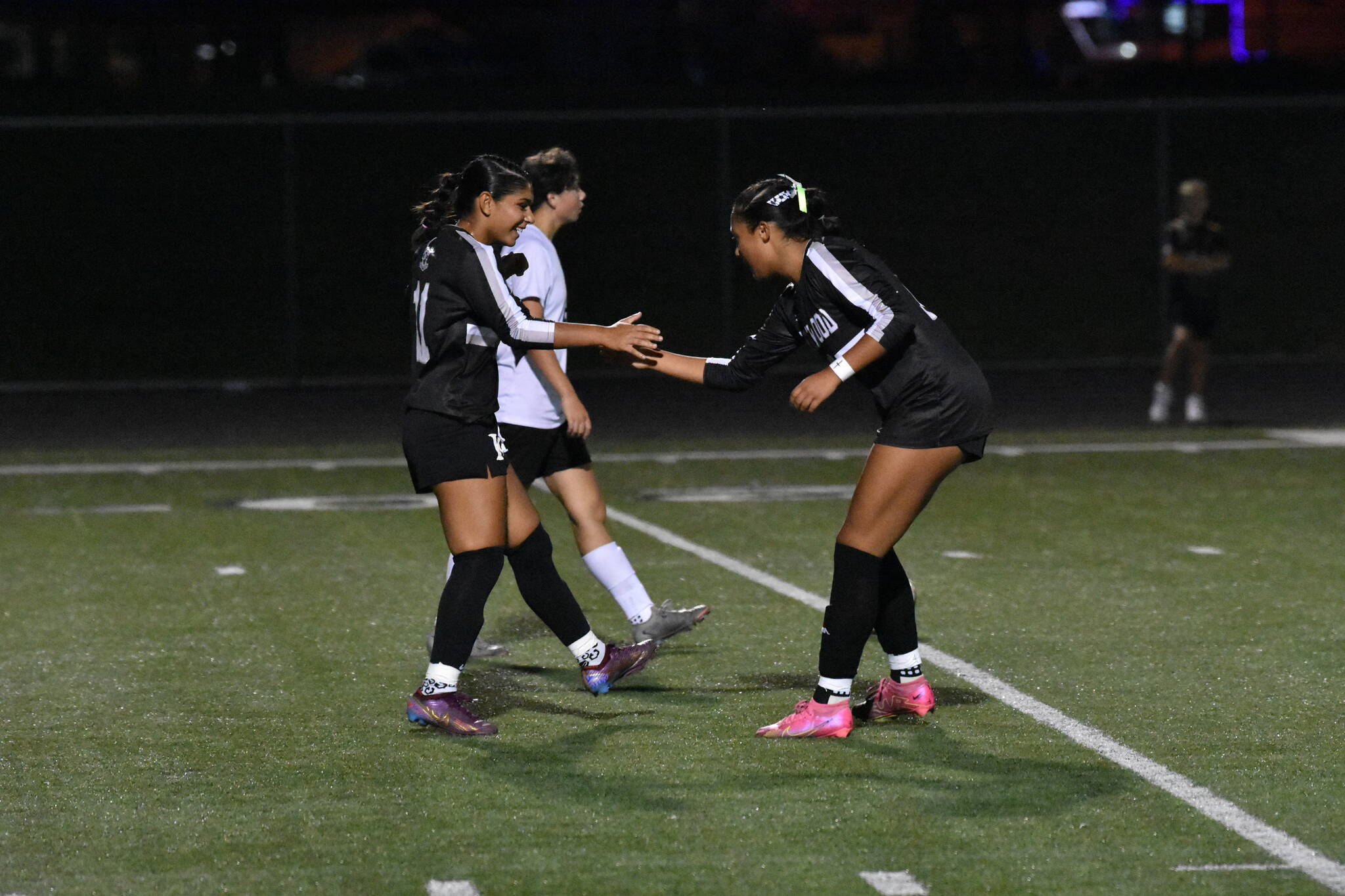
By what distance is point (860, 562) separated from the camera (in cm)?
605

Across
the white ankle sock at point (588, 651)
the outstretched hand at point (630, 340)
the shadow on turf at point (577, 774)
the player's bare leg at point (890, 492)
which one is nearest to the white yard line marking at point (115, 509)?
the white ankle sock at point (588, 651)

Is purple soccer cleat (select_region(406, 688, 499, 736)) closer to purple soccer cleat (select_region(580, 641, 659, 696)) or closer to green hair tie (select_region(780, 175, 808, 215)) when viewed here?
purple soccer cleat (select_region(580, 641, 659, 696))

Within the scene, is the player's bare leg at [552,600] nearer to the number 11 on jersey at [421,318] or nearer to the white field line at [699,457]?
the number 11 on jersey at [421,318]

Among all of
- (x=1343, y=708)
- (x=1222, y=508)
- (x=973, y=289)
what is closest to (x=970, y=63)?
(x=973, y=289)

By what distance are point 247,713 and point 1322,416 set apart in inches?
513

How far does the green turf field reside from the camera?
4836mm

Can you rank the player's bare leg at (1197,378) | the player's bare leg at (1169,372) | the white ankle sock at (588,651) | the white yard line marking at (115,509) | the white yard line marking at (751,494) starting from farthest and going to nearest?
the player's bare leg at (1197,378)
the player's bare leg at (1169,372)
the white yard line marking at (751,494)
the white yard line marking at (115,509)
the white ankle sock at (588,651)

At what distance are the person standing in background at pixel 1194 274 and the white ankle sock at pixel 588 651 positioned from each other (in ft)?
35.1

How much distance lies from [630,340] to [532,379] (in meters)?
1.35

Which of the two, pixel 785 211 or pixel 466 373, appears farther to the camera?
pixel 466 373

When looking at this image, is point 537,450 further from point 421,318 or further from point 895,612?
point 895,612

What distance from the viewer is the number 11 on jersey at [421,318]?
20.1 ft

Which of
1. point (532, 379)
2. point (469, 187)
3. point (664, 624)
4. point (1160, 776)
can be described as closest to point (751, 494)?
point (664, 624)

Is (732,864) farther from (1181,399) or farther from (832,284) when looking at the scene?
(1181,399)
